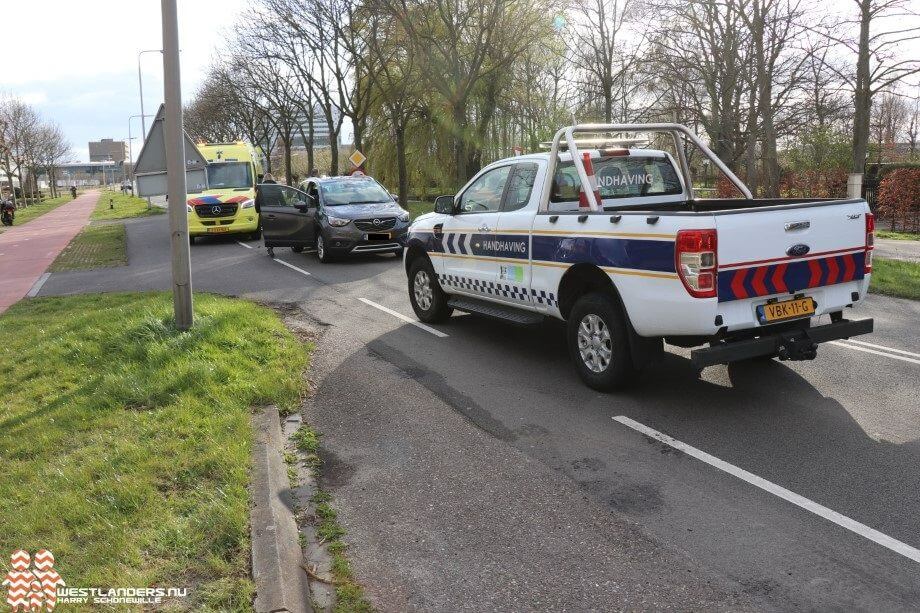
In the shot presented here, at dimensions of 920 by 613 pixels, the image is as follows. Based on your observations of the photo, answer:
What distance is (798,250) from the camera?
5277 millimetres

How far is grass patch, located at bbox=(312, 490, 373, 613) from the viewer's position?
3283mm

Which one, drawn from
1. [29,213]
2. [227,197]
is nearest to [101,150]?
[29,213]

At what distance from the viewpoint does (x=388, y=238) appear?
15398 millimetres

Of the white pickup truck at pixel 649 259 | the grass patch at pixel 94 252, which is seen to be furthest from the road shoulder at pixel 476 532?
the grass patch at pixel 94 252

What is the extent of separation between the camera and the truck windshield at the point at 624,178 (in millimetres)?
6875

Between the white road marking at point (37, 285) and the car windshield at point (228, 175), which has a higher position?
the car windshield at point (228, 175)

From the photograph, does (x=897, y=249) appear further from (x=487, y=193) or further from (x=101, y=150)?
(x=101, y=150)

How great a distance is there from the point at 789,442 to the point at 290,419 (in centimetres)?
364

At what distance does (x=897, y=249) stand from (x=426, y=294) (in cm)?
1143

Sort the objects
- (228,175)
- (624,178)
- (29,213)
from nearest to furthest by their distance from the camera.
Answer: (624,178) < (228,175) < (29,213)

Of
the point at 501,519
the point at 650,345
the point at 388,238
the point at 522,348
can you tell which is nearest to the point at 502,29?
the point at 388,238

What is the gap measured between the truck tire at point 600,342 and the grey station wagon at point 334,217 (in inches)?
371

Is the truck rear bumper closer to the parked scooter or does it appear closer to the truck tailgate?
the truck tailgate

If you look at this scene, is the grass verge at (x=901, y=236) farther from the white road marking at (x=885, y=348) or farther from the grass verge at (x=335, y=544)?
the grass verge at (x=335, y=544)
